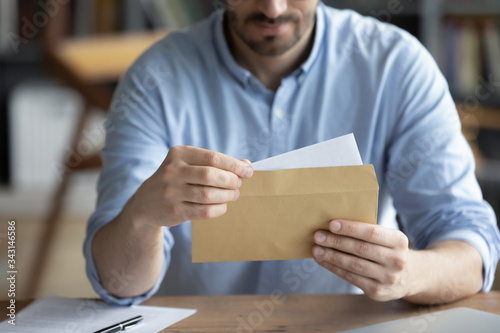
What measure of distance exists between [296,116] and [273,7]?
236 mm

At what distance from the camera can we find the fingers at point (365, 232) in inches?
34.2

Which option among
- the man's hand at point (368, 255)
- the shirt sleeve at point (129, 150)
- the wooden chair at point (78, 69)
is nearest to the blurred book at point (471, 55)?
the wooden chair at point (78, 69)

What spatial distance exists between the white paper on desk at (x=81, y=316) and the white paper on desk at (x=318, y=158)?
0.28 m

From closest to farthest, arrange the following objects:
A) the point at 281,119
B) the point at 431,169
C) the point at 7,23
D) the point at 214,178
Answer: the point at 214,178
the point at 431,169
the point at 281,119
the point at 7,23

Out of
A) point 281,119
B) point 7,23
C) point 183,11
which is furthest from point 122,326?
point 7,23

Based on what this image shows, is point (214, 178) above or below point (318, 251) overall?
above

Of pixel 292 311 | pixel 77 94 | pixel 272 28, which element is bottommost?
pixel 292 311

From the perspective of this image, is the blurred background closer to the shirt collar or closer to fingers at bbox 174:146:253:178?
the shirt collar

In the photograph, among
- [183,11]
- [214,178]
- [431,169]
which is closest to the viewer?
[214,178]

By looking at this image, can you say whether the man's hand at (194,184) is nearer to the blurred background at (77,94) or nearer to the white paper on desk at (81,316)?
the white paper on desk at (81,316)

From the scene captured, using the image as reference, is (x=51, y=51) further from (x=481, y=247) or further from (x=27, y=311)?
(x=481, y=247)

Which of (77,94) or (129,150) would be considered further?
(77,94)

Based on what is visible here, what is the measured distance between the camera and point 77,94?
2600mm

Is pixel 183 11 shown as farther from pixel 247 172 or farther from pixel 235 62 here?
pixel 247 172
